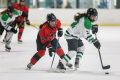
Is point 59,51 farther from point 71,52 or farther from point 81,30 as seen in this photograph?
point 81,30

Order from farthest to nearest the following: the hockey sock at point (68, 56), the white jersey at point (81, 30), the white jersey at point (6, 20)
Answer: the white jersey at point (6, 20) → the hockey sock at point (68, 56) → the white jersey at point (81, 30)

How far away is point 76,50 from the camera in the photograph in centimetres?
342

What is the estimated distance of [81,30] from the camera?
3316 mm

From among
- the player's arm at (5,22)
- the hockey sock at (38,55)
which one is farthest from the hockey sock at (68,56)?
the player's arm at (5,22)

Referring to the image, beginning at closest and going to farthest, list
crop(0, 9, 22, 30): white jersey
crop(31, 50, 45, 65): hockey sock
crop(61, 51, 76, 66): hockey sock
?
1. crop(61, 51, 76, 66): hockey sock
2. crop(31, 50, 45, 65): hockey sock
3. crop(0, 9, 22, 30): white jersey

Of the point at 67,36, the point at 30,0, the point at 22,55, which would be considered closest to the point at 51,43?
the point at 67,36

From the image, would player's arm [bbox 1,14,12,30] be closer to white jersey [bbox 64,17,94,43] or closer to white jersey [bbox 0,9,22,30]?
white jersey [bbox 0,9,22,30]

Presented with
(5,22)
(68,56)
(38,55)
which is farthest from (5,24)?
(68,56)

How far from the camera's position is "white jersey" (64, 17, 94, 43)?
10.7 ft

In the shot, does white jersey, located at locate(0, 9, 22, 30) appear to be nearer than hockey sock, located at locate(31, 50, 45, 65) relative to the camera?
No

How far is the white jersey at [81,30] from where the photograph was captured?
3.25 m

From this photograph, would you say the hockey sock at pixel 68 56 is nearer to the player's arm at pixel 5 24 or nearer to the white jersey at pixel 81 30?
the white jersey at pixel 81 30

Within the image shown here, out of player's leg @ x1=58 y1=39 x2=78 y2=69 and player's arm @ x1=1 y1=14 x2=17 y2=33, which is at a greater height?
player's arm @ x1=1 y1=14 x2=17 y2=33

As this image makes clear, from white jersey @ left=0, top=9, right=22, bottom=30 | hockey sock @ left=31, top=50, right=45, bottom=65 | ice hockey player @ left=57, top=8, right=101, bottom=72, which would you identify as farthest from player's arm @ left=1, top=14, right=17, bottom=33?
ice hockey player @ left=57, top=8, right=101, bottom=72
